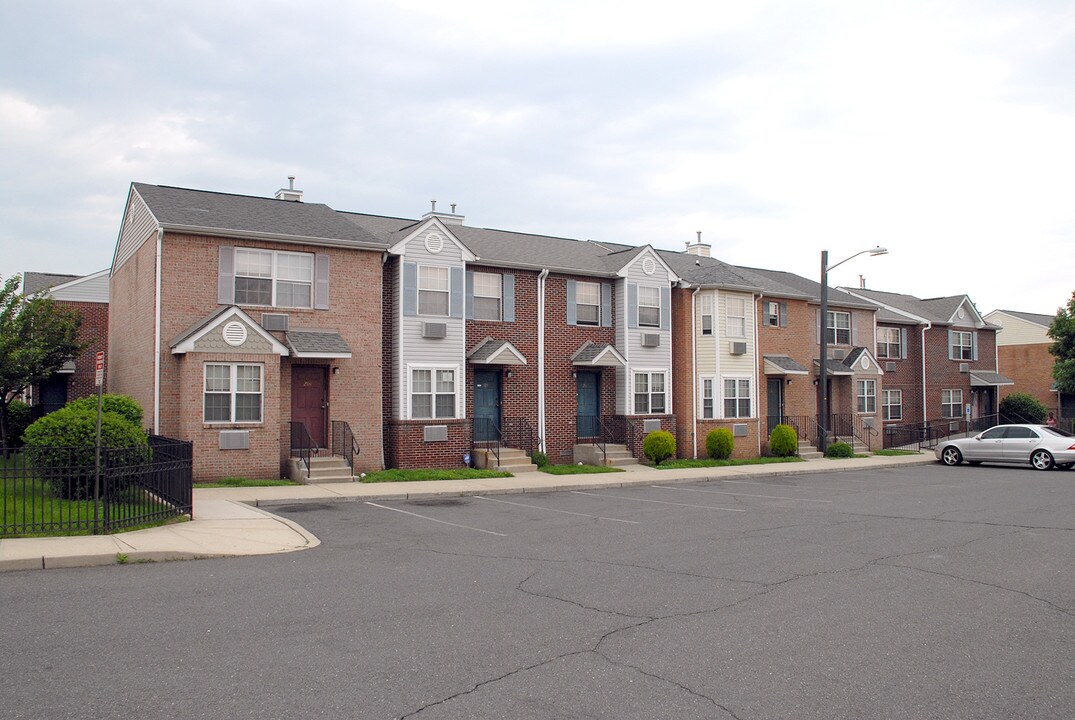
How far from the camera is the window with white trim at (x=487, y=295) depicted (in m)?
24.4

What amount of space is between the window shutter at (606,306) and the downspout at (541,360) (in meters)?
2.34

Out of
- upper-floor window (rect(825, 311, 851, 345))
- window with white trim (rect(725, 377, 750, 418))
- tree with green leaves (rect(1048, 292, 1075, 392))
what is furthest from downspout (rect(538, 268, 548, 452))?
tree with green leaves (rect(1048, 292, 1075, 392))

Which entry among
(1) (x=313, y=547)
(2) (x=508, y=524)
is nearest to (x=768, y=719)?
(1) (x=313, y=547)

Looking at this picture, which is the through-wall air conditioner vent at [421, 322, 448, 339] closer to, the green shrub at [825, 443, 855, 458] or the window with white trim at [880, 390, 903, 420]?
the green shrub at [825, 443, 855, 458]

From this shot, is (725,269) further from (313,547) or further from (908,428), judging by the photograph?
(313,547)

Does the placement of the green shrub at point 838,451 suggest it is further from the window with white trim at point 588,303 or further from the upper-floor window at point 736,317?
the window with white trim at point 588,303

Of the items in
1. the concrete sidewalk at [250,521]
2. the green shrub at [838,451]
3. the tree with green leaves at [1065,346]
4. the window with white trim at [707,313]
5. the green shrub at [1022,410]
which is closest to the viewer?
the concrete sidewalk at [250,521]

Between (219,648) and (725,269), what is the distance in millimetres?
25769

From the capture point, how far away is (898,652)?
6660mm

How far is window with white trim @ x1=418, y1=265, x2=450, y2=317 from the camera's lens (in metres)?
22.8

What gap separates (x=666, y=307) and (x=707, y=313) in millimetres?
1856

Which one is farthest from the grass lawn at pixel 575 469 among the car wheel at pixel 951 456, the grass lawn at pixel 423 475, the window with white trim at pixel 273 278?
the car wheel at pixel 951 456

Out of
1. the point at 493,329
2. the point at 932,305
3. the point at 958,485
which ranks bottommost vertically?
the point at 958,485

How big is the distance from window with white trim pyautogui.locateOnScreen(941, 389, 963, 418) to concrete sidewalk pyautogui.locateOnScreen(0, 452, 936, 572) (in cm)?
1818
